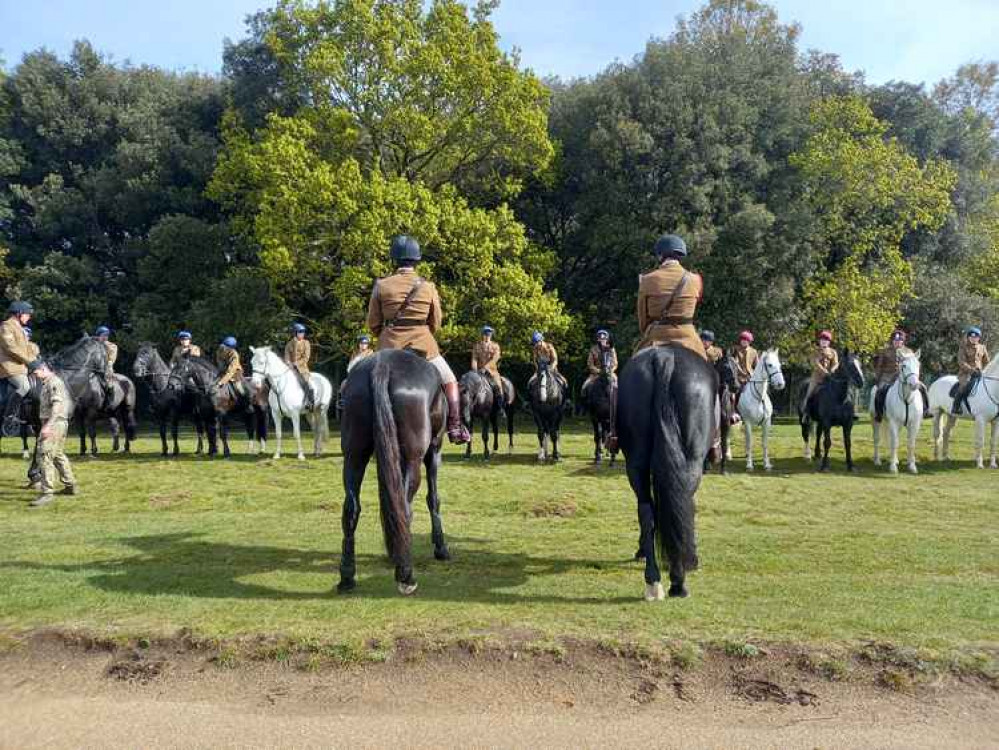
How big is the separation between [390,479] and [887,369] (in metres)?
14.5

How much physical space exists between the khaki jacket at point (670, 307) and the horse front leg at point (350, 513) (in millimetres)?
3023

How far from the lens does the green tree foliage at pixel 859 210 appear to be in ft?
92.6

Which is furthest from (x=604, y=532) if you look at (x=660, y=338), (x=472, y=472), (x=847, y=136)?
(x=847, y=136)

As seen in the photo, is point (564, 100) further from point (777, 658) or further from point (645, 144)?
point (777, 658)

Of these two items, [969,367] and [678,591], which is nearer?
[678,591]

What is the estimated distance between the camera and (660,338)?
25.2ft

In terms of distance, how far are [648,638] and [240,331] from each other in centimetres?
2384

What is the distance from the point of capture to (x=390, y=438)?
6965mm

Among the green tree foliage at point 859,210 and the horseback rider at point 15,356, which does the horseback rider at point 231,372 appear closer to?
the horseback rider at point 15,356

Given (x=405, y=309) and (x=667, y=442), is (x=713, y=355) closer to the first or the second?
(x=667, y=442)

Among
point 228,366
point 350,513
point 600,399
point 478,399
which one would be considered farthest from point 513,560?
point 228,366

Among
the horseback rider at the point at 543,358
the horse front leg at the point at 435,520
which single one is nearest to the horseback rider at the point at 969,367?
the horseback rider at the point at 543,358

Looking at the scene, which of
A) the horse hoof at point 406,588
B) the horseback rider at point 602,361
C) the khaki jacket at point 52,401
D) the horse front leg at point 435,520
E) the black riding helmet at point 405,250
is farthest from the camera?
the horseback rider at point 602,361

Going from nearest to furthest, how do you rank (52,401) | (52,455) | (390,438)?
(390,438) < (52,401) < (52,455)
